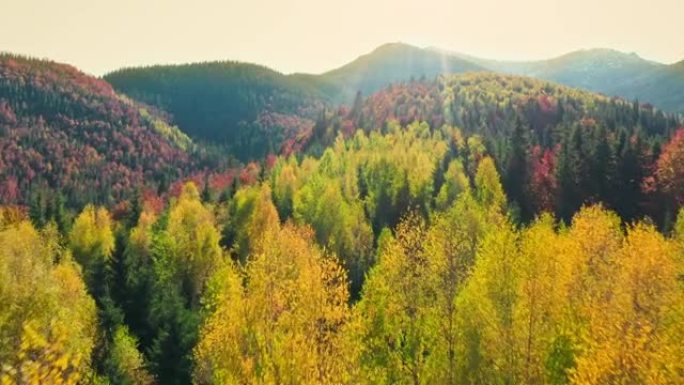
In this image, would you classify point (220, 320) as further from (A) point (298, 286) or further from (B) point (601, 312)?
(B) point (601, 312)

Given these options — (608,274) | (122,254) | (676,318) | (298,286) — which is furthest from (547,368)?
(122,254)

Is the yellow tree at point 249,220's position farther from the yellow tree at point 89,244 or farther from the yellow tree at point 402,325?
the yellow tree at point 402,325

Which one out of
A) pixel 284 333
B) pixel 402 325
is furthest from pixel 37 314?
pixel 402 325

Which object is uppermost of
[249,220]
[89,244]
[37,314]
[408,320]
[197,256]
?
[408,320]

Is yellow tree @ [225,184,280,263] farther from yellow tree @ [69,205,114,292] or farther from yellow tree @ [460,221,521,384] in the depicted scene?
yellow tree @ [460,221,521,384]

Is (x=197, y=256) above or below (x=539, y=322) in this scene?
below

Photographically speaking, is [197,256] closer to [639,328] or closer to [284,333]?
[284,333]

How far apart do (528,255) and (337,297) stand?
13739 millimetres

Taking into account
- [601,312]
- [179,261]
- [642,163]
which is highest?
[601,312]

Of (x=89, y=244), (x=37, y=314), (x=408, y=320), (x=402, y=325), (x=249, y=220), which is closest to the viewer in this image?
(x=408, y=320)

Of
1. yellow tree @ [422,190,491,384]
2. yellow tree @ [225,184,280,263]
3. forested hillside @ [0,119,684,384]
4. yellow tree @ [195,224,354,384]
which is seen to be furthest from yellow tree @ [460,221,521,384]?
yellow tree @ [225,184,280,263]

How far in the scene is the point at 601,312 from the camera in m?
34.3

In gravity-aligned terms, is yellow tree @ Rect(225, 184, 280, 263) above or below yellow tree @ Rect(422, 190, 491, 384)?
below

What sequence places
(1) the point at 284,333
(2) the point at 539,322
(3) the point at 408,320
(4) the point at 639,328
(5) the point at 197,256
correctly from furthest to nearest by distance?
1. (5) the point at 197,256
2. (3) the point at 408,320
3. (2) the point at 539,322
4. (1) the point at 284,333
5. (4) the point at 639,328
